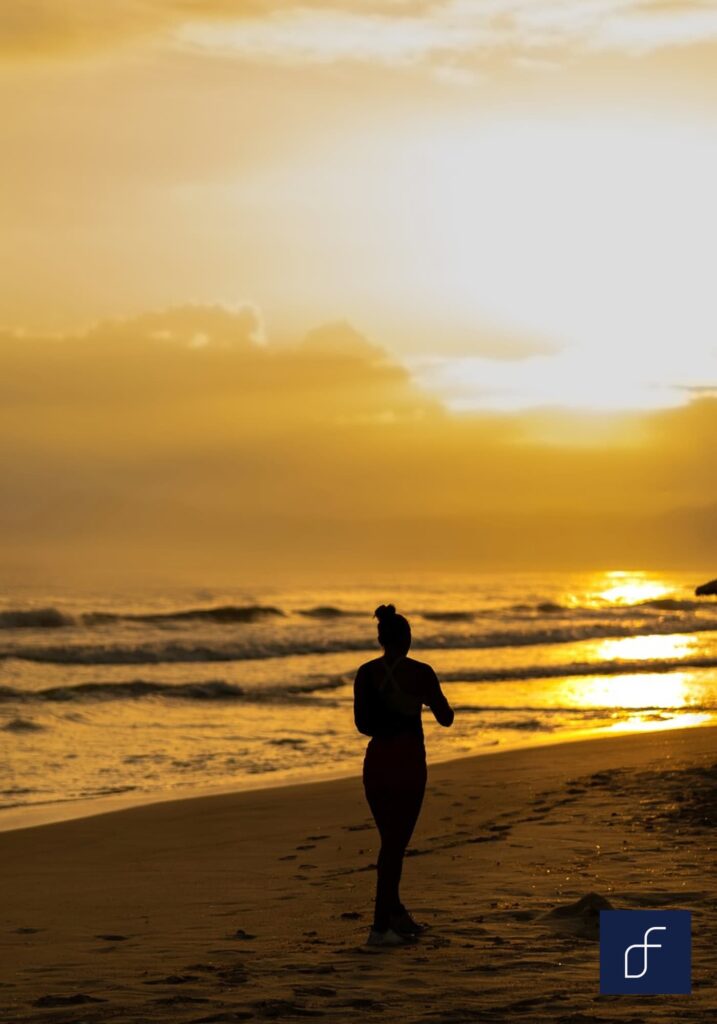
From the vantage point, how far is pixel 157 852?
11023 mm

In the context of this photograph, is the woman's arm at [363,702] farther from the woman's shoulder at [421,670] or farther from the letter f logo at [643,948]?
the letter f logo at [643,948]

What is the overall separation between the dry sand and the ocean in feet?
7.81

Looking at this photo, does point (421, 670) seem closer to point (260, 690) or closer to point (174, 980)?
point (174, 980)

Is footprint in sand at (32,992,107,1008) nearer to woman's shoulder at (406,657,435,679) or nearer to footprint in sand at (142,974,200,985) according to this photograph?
footprint in sand at (142,974,200,985)

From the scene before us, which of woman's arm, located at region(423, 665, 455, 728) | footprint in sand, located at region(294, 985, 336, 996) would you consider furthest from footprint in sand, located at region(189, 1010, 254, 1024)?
woman's arm, located at region(423, 665, 455, 728)

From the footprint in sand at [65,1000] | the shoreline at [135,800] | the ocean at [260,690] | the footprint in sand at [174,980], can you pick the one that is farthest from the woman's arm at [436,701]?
the ocean at [260,690]

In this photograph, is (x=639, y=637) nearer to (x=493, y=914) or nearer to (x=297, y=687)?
(x=297, y=687)

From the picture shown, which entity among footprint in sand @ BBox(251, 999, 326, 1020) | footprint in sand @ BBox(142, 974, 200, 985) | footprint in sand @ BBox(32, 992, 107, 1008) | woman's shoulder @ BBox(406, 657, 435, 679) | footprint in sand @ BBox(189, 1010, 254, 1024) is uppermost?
woman's shoulder @ BBox(406, 657, 435, 679)

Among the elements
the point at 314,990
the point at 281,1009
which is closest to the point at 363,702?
the point at 314,990

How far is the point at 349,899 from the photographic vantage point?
340 inches

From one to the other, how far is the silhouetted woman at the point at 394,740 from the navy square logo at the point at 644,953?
1.12 m

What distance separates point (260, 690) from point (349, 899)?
20.0 meters

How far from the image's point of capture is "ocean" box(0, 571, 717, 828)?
16.4 m

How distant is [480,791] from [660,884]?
5.01 meters
